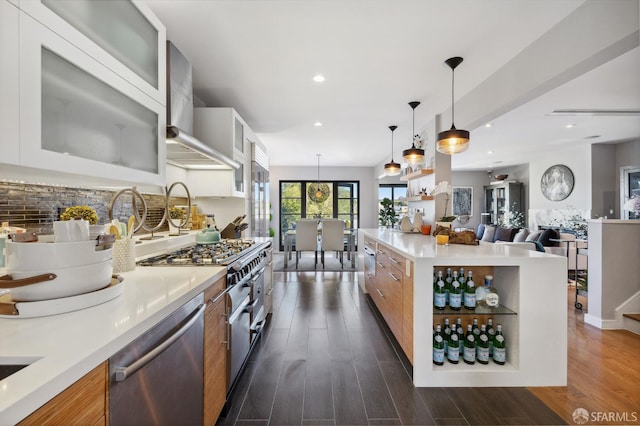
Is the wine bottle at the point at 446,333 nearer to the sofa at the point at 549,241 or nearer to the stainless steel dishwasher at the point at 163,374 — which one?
the stainless steel dishwasher at the point at 163,374

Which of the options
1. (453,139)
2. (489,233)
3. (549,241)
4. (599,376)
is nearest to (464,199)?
(489,233)

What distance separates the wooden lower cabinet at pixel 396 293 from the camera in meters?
2.06

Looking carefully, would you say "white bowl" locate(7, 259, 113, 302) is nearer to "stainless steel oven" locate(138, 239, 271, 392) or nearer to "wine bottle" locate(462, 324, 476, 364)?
"stainless steel oven" locate(138, 239, 271, 392)

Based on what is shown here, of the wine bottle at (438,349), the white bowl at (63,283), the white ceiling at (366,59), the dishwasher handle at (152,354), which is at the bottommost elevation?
the wine bottle at (438,349)

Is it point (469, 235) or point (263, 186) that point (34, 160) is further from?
point (263, 186)

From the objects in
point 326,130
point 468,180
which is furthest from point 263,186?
point 468,180

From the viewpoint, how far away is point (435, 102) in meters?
3.45

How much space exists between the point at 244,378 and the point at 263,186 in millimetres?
2994

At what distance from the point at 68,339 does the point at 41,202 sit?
3.86 ft

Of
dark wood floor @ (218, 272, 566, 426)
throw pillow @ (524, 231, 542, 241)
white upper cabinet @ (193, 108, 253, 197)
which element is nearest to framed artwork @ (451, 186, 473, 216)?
throw pillow @ (524, 231, 542, 241)

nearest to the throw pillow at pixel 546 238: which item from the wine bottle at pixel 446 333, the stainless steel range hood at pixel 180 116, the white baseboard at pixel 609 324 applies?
the white baseboard at pixel 609 324

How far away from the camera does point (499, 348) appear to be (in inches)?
77.7

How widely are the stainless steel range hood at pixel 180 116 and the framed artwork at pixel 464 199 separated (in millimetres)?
8711

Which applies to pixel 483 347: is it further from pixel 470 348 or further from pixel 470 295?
pixel 470 295
